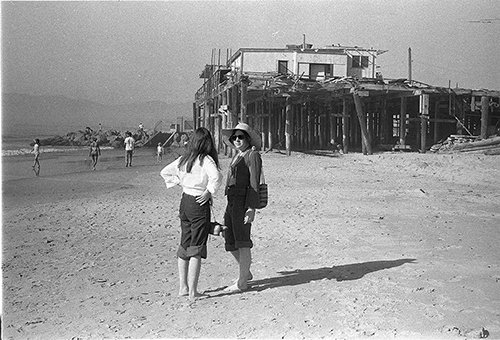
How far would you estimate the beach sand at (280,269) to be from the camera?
4.17 m

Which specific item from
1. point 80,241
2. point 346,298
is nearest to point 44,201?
point 80,241

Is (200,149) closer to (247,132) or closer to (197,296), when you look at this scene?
(247,132)

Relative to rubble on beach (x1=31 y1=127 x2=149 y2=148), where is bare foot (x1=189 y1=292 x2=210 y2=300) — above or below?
below

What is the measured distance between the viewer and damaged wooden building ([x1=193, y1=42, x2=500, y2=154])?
A: 71.6 ft

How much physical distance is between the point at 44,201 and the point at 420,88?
670 inches

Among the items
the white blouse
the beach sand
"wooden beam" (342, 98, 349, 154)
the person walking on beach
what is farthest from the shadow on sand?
"wooden beam" (342, 98, 349, 154)

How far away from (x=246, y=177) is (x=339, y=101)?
2319cm

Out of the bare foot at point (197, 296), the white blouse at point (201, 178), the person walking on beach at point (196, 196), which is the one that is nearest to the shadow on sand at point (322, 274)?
the bare foot at point (197, 296)

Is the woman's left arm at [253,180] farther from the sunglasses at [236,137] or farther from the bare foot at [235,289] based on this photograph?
the bare foot at [235,289]

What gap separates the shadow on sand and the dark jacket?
0.89 m

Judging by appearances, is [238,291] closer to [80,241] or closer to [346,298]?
[346,298]

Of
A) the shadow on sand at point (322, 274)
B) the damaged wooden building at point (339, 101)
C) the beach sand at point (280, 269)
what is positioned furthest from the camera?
the damaged wooden building at point (339, 101)

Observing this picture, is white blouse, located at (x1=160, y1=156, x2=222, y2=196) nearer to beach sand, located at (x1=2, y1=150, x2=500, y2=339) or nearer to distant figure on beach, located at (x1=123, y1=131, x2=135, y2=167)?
beach sand, located at (x1=2, y1=150, x2=500, y2=339)

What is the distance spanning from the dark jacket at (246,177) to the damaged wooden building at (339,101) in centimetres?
1589
